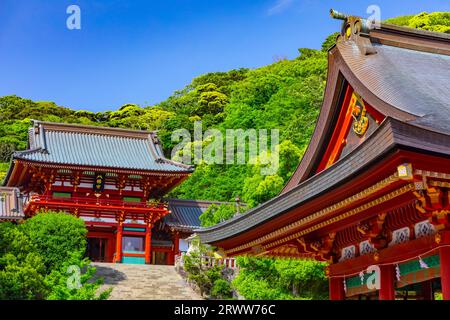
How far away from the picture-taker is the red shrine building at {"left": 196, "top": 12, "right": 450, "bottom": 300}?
6285mm

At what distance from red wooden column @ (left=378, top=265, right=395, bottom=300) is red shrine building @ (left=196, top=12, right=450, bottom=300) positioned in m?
0.01

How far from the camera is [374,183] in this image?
21.9 feet

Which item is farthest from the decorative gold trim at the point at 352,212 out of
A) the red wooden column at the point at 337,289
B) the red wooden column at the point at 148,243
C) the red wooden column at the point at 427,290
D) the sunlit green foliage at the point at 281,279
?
the red wooden column at the point at 148,243

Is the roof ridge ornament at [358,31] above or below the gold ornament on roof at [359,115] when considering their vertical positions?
above

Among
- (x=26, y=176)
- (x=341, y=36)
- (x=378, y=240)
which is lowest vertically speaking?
(x=378, y=240)

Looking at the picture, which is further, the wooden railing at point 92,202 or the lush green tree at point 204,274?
the wooden railing at point 92,202

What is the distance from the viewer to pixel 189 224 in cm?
3325

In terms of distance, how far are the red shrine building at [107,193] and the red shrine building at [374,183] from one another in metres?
21.0

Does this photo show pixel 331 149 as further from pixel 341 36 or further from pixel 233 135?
pixel 233 135

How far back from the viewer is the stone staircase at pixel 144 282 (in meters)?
23.4

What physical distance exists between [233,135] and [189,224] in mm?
10657

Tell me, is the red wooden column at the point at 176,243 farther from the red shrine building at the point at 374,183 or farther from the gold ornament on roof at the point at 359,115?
the gold ornament on roof at the point at 359,115

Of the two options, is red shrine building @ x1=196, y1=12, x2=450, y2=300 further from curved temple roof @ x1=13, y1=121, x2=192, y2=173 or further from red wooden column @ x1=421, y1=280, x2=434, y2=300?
curved temple roof @ x1=13, y1=121, x2=192, y2=173
